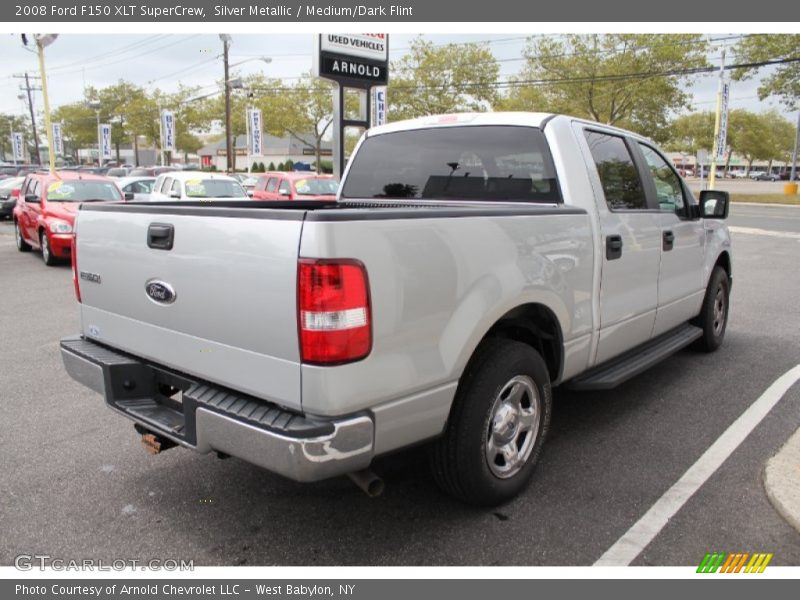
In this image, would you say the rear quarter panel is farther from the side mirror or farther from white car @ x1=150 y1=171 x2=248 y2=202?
white car @ x1=150 y1=171 x2=248 y2=202

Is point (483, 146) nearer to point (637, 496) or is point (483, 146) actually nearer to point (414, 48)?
point (637, 496)

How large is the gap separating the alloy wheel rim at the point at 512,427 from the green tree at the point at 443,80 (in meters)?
42.9

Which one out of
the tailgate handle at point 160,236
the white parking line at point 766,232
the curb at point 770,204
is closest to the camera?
the tailgate handle at point 160,236

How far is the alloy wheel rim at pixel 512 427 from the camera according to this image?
309cm

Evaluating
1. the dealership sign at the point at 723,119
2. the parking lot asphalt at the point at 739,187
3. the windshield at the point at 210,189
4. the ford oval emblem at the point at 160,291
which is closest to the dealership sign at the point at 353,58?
the windshield at the point at 210,189

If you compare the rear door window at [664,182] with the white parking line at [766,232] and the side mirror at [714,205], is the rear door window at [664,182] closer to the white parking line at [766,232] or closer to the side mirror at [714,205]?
the side mirror at [714,205]

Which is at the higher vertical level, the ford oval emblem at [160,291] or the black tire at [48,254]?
the ford oval emblem at [160,291]

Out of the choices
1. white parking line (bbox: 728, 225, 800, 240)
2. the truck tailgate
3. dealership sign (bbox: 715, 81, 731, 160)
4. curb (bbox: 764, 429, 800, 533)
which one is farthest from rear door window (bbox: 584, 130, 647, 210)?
dealership sign (bbox: 715, 81, 731, 160)

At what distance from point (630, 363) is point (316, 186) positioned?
11.9m

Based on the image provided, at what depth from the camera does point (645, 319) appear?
430cm

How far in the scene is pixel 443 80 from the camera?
147 feet

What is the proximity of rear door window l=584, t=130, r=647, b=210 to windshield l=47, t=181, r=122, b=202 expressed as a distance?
1012 cm

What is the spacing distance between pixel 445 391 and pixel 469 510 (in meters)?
0.80
